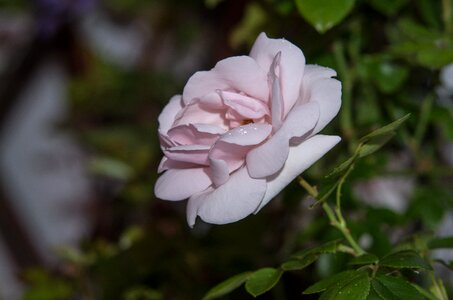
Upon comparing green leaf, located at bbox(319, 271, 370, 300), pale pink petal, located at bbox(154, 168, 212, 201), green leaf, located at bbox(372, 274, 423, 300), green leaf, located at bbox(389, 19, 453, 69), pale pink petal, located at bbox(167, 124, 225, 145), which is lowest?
green leaf, located at bbox(372, 274, 423, 300)

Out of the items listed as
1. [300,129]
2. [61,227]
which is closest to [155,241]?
[300,129]

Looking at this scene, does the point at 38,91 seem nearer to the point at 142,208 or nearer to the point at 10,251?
the point at 10,251

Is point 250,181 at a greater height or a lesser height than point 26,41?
greater

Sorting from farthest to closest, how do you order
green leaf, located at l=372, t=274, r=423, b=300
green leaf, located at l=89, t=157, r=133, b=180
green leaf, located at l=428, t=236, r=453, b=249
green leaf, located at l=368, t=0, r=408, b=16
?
green leaf, located at l=89, t=157, r=133, b=180 < green leaf, located at l=368, t=0, r=408, b=16 < green leaf, located at l=428, t=236, r=453, b=249 < green leaf, located at l=372, t=274, r=423, b=300

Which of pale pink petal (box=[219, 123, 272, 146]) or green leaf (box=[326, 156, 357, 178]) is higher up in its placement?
pale pink petal (box=[219, 123, 272, 146])

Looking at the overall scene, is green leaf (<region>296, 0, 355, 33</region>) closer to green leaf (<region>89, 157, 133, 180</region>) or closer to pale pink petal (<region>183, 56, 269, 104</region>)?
pale pink petal (<region>183, 56, 269, 104</region>)

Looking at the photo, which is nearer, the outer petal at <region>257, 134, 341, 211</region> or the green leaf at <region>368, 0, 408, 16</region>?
the outer petal at <region>257, 134, 341, 211</region>

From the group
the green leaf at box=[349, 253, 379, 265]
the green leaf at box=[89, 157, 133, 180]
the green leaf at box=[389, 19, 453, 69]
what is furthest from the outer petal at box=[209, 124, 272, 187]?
the green leaf at box=[89, 157, 133, 180]
